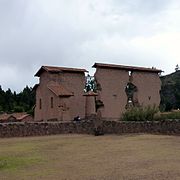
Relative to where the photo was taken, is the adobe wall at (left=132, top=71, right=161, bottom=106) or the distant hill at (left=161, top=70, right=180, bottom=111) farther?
the distant hill at (left=161, top=70, right=180, bottom=111)

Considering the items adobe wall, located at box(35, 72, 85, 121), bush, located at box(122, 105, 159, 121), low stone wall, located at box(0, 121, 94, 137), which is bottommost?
low stone wall, located at box(0, 121, 94, 137)

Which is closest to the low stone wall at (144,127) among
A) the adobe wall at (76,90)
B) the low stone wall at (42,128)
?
the low stone wall at (42,128)

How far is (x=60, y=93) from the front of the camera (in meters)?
51.2

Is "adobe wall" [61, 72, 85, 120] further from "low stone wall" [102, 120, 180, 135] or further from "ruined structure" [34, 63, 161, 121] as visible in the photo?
"low stone wall" [102, 120, 180, 135]

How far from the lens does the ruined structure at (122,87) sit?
55188 millimetres

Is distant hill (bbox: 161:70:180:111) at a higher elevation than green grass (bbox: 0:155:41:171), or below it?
higher

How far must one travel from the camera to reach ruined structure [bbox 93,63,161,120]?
55.2 metres

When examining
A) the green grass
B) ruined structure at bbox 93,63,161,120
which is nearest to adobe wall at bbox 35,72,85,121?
ruined structure at bbox 93,63,161,120

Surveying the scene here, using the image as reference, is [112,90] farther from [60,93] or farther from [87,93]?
[60,93]

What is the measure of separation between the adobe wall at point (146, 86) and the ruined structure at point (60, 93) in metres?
8.84

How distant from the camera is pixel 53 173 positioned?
14.4m

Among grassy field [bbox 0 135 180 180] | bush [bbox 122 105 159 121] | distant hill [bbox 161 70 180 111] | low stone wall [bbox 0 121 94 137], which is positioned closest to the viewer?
grassy field [bbox 0 135 180 180]

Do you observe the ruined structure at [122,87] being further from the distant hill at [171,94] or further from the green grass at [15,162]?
the green grass at [15,162]

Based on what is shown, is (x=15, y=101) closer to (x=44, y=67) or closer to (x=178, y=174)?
(x=44, y=67)
